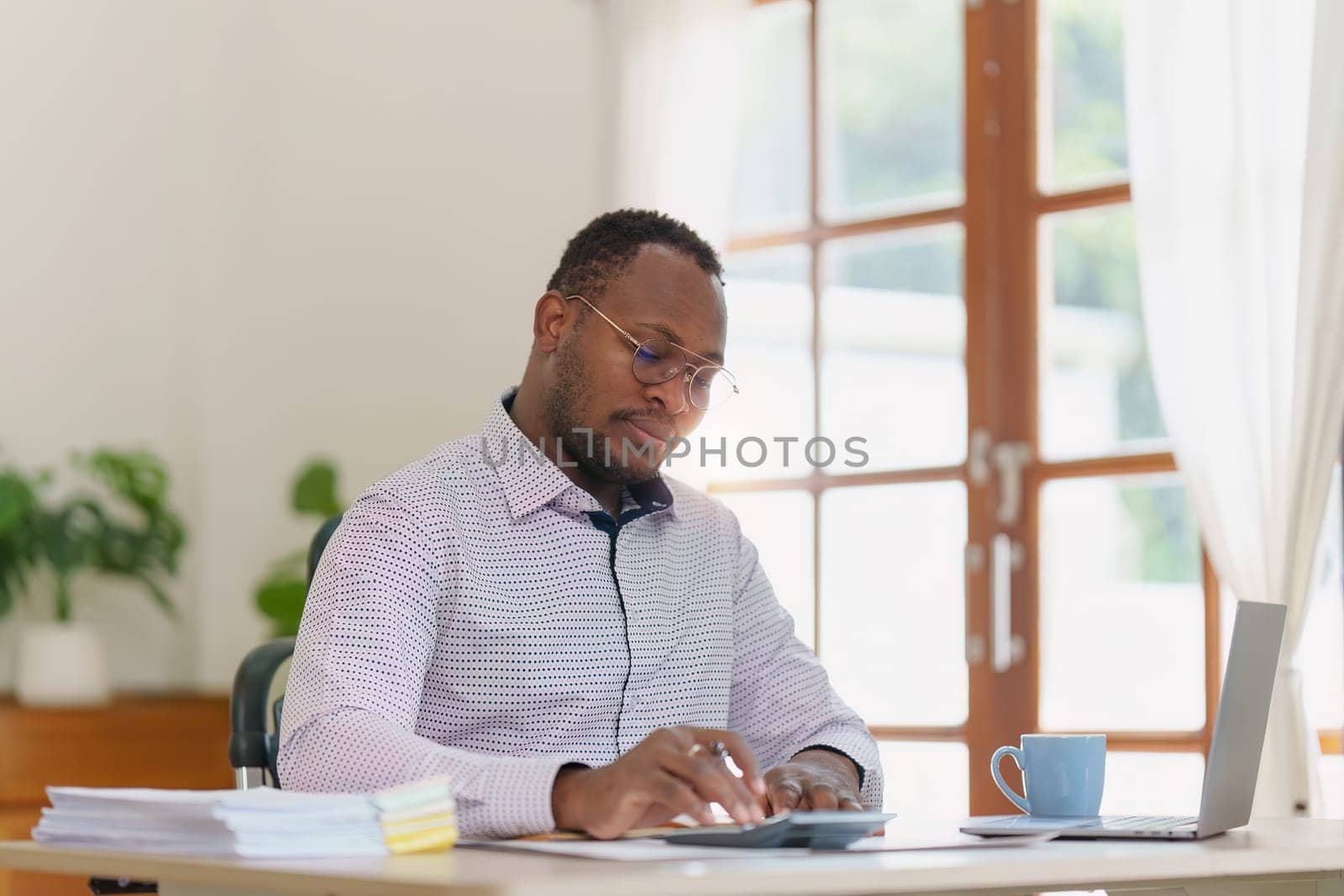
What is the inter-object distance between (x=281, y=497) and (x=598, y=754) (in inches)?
104

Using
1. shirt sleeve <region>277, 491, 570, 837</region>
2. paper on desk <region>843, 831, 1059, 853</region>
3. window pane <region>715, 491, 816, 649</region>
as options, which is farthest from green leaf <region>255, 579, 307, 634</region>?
paper on desk <region>843, 831, 1059, 853</region>

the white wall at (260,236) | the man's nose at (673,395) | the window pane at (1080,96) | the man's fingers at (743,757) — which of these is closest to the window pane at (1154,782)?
the window pane at (1080,96)

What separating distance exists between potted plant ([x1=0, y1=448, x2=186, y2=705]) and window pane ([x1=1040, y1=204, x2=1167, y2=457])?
2.07 m

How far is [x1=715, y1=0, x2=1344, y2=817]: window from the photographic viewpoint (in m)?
3.24

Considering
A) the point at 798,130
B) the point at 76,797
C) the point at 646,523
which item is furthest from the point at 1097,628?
the point at 76,797

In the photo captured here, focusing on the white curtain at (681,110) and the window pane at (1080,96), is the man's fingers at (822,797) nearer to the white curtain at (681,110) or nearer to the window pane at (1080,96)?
the window pane at (1080,96)

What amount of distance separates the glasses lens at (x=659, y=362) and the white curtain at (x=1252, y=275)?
54.0 inches

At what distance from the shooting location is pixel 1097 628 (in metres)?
3.29

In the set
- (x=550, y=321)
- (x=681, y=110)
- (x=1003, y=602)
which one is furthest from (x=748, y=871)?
(x=681, y=110)

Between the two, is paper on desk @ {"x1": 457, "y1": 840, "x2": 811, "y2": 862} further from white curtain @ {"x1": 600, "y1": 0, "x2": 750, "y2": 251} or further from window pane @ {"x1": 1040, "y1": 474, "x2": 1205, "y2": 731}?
white curtain @ {"x1": 600, "y1": 0, "x2": 750, "y2": 251}

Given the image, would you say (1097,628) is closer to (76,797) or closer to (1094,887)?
(1094,887)

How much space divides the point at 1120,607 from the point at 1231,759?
1831mm

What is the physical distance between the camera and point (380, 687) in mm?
1579

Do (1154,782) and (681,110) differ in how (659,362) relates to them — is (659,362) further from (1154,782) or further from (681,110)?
(681,110)
